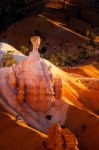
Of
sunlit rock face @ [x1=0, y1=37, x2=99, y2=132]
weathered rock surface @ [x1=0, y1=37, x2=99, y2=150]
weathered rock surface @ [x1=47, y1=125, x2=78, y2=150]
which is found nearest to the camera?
weathered rock surface @ [x1=47, y1=125, x2=78, y2=150]

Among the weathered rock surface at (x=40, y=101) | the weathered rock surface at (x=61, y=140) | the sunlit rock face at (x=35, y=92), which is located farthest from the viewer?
the sunlit rock face at (x=35, y=92)

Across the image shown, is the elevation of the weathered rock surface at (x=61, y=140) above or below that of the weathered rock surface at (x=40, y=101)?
above

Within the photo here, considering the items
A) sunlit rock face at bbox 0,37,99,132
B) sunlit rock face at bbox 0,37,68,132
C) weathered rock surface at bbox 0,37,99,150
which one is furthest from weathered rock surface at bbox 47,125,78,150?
sunlit rock face at bbox 0,37,68,132

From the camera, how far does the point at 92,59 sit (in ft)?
342

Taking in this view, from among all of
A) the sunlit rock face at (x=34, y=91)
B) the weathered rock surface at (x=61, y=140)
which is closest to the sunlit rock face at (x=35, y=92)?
the sunlit rock face at (x=34, y=91)

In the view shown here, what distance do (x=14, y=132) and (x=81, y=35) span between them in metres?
76.2

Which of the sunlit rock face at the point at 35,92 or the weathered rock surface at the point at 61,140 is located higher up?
the weathered rock surface at the point at 61,140

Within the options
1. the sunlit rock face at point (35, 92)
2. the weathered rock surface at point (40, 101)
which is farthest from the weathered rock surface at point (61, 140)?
the sunlit rock face at point (35, 92)

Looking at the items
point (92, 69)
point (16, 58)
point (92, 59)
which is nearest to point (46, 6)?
point (92, 59)

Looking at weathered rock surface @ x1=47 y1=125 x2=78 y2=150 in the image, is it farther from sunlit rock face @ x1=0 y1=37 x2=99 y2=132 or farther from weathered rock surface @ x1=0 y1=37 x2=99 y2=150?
sunlit rock face @ x1=0 y1=37 x2=99 y2=132

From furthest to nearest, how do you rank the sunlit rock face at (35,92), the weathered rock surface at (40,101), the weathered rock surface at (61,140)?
1. the sunlit rock face at (35,92)
2. the weathered rock surface at (40,101)
3. the weathered rock surface at (61,140)

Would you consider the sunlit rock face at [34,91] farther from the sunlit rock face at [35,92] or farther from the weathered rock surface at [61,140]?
the weathered rock surface at [61,140]

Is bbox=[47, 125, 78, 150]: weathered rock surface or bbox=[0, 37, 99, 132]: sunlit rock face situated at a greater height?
bbox=[47, 125, 78, 150]: weathered rock surface

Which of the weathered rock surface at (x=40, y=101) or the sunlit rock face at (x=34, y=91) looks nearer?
the weathered rock surface at (x=40, y=101)
